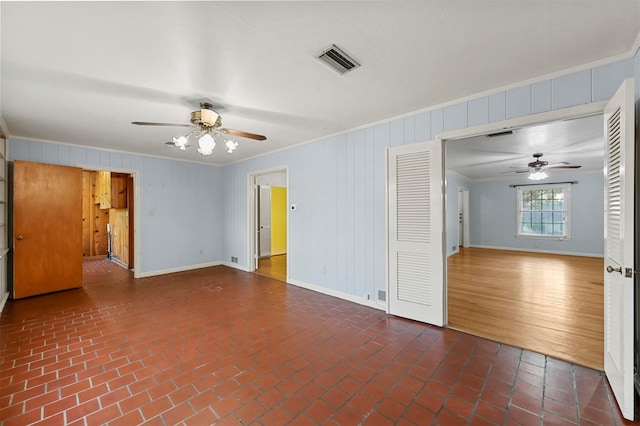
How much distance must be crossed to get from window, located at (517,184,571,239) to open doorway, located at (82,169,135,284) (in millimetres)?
11063

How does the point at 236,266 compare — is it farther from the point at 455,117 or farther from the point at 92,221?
the point at 455,117

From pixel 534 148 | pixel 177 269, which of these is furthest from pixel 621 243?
pixel 177 269

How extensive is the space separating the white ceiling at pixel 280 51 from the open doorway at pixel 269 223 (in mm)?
3270

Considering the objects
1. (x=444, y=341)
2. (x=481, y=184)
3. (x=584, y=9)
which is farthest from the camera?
(x=481, y=184)

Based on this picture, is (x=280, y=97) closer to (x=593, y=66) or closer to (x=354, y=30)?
(x=354, y=30)

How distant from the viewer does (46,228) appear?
425cm

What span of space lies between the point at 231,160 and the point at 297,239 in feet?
8.62

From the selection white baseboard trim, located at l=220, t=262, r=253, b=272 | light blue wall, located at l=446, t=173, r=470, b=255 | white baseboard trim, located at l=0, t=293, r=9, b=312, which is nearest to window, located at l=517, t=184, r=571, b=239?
light blue wall, located at l=446, t=173, r=470, b=255

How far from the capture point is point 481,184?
9.52 meters

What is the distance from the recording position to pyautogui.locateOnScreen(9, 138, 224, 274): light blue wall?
4934 mm

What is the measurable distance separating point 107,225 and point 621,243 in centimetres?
1022

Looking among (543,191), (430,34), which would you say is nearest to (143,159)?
(430,34)

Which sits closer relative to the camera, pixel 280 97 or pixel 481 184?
pixel 280 97

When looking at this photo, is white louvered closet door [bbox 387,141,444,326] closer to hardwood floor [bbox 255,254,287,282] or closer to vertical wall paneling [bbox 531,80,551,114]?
vertical wall paneling [bbox 531,80,551,114]
